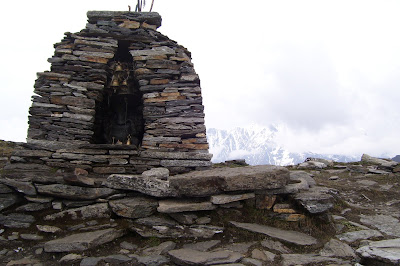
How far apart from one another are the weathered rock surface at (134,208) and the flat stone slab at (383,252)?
3958 millimetres

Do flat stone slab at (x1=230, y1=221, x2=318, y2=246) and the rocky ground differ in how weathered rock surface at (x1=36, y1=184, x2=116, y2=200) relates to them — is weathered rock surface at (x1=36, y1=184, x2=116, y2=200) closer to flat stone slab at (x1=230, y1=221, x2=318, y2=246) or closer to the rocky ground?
the rocky ground

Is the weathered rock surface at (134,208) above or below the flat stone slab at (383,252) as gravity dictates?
above

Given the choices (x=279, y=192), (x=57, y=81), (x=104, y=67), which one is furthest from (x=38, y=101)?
(x=279, y=192)

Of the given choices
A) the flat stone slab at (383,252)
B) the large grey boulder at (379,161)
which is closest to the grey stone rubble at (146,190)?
the flat stone slab at (383,252)

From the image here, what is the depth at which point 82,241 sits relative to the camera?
15.7 ft

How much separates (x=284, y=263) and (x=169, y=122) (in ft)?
16.7

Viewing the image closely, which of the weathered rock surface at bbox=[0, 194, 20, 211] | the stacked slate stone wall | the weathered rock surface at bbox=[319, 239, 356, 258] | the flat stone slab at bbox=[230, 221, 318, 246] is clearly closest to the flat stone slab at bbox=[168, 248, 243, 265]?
the flat stone slab at bbox=[230, 221, 318, 246]

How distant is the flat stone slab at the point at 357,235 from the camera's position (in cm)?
513

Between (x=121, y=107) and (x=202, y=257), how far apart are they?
7.25 meters

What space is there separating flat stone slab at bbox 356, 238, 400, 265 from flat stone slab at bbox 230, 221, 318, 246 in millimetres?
1004

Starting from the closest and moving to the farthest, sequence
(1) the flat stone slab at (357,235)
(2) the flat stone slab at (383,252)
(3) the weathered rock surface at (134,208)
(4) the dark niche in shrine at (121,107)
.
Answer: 1. (2) the flat stone slab at (383,252)
2. (1) the flat stone slab at (357,235)
3. (3) the weathered rock surface at (134,208)
4. (4) the dark niche in shrine at (121,107)

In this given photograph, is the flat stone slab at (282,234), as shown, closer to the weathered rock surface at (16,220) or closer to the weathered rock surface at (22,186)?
the weathered rock surface at (16,220)

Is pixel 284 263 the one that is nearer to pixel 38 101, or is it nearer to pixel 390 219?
pixel 390 219

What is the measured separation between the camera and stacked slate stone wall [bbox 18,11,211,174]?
7.48m
